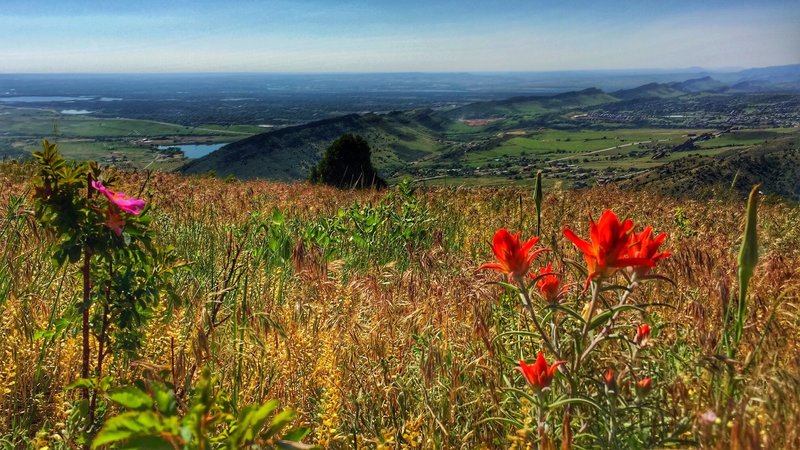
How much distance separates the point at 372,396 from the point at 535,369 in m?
0.86

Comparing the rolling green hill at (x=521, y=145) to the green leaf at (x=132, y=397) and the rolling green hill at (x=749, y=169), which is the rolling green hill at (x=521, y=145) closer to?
the rolling green hill at (x=749, y=169)

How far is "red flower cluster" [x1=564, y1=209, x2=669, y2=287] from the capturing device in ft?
4.36

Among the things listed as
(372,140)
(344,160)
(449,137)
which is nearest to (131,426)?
(344,160)

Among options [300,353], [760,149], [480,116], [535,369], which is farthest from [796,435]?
[480,116]

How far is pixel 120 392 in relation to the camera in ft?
3.05

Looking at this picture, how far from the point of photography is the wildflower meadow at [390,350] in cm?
131

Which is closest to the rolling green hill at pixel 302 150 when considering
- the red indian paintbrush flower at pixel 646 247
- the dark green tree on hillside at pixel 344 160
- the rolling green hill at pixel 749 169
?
the dark green tree on hillside at pixel 344 160

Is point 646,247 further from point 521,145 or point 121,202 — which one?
point 521,145

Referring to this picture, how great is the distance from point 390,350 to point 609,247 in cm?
127

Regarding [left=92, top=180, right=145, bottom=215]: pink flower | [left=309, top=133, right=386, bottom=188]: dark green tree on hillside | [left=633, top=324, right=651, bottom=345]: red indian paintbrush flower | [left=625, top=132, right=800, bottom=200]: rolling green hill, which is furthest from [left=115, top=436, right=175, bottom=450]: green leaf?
[left=625, top=132, right=800, bottom=200]: rolling green hill

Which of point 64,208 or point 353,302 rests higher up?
point 64,208

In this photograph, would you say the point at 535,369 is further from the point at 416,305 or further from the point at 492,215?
the point at 492,215

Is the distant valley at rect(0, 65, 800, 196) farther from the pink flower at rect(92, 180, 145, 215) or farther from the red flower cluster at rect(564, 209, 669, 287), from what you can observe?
the pink flower at rect(92, 180, 145, 215)

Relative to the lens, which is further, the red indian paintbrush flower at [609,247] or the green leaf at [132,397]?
the red indian paintbrush flower at [609,247]
